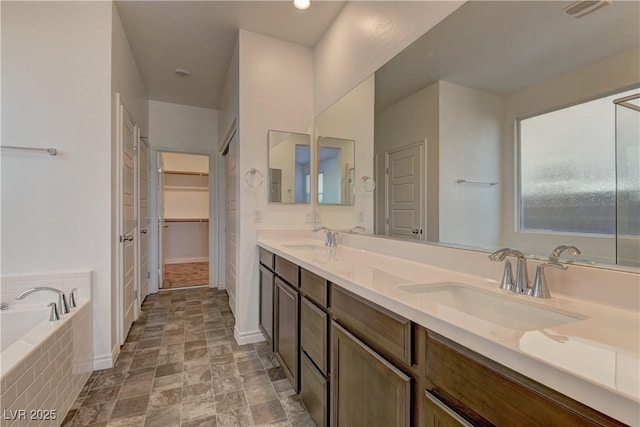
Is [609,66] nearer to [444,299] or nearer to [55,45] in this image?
[444,299]

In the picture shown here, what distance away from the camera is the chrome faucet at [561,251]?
2.93ft

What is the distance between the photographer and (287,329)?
6.09ft

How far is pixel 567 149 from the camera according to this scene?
37.5 inches

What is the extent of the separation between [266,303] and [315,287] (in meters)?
1.02

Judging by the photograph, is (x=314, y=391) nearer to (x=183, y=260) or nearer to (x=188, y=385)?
(x=188, y=385)

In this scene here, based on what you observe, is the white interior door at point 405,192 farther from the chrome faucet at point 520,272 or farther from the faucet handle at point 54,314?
the faucet handle at point 54,314

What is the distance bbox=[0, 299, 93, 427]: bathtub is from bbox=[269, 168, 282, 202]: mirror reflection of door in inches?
61.5

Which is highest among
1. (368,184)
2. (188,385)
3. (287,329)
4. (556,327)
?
(368,184)

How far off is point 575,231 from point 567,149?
0.27 meters

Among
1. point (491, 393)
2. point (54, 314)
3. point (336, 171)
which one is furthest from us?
point (336, 171)

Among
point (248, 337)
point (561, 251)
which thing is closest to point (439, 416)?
point (561, 251)

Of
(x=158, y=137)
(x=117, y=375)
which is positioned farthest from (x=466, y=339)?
(x=158, y=137)

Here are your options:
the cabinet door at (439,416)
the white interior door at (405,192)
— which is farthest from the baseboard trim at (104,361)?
the cabinet door at (439,416)

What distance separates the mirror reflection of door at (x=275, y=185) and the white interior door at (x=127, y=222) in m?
1.20
